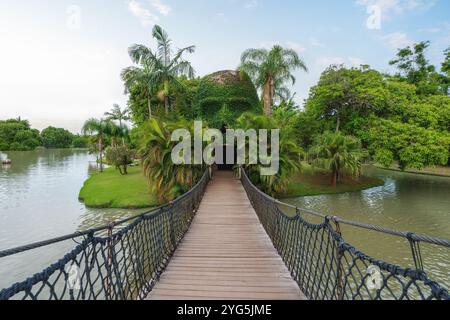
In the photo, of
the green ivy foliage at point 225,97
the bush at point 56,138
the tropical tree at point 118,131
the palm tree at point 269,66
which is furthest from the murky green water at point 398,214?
the bush at point 56,138

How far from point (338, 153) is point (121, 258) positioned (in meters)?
13.7

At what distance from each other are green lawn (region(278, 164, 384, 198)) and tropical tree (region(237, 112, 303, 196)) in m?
2.20

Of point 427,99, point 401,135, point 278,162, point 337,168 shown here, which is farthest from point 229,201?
point 427,99

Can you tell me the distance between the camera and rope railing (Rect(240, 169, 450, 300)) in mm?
1548

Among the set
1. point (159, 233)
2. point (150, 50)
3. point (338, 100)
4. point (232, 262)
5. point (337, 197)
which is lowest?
point (337, 197)

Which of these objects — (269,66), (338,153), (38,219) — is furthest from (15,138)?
(338,153)

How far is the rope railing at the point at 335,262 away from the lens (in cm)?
155

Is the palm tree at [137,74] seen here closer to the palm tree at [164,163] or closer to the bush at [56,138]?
the palm tree at [164,163]

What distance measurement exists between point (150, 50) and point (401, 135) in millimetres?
15733

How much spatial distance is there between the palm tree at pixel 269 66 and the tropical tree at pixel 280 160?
21.3 feet

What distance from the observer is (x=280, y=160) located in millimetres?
11891
